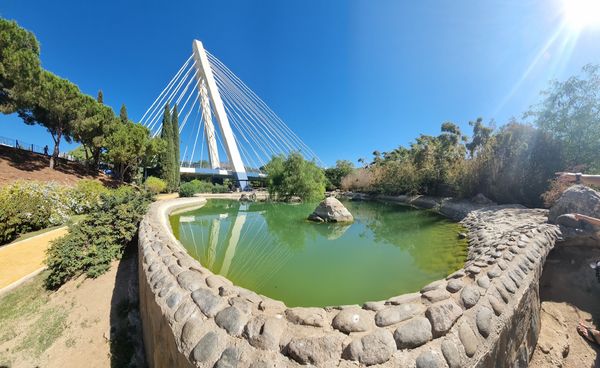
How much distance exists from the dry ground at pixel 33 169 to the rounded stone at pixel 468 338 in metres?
18.6

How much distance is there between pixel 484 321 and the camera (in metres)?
1.70

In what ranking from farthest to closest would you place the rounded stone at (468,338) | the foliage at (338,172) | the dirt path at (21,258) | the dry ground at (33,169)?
1. the foliage at (338,172)
2. the dry ground at (33,169)
3. the dirt path at (21,258)
4. the rounded stone at (468,338)

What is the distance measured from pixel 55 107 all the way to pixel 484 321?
23.3m

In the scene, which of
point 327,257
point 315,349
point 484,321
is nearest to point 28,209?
point 327,257

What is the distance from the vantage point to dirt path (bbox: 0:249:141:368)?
2.84m

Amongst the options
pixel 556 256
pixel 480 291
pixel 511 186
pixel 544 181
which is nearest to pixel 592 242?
pixel 556 256

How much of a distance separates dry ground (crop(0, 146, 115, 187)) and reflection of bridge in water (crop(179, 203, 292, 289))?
1155cm

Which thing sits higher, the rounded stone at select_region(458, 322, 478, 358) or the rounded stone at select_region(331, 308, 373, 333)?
the rounded stone at select_region(331, 308, 373, 333)

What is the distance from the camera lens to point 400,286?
4.09 meters

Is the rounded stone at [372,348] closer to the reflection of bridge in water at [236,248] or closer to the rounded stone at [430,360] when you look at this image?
the rounded stone at [430,360]

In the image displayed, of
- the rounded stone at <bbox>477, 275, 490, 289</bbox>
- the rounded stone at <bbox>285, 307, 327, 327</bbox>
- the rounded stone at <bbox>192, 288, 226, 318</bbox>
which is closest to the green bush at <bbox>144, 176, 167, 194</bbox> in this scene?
the rounded stone at <bbox>192, 288, 226, 318</bbox>

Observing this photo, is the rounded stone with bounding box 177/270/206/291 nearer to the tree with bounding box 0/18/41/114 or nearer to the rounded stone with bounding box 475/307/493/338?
the rounded stone with bounding box 475/307/493/338

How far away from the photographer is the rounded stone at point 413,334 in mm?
1369

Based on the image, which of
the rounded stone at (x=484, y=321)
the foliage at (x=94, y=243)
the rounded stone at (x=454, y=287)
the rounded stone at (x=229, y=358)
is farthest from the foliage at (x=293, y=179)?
the rounded stone at (x=229, y=358)
